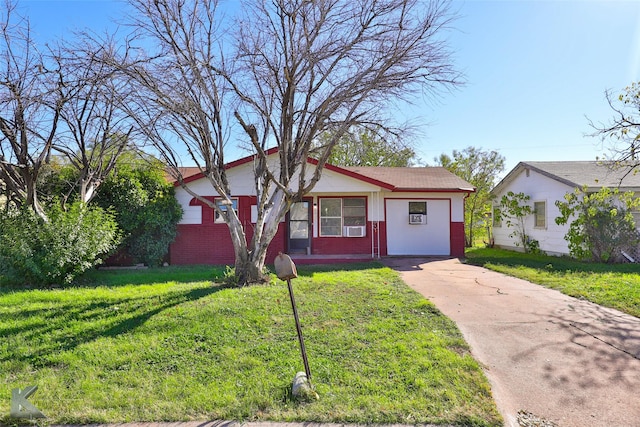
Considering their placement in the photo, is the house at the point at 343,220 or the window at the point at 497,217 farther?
the window at the point at 497,217

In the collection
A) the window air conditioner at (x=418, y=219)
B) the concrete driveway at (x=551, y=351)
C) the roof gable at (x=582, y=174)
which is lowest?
the concrete driveway at (x=551, y=351)

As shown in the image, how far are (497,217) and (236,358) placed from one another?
50.1 ft

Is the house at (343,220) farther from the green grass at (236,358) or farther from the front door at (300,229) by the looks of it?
the green grass at (236,358)

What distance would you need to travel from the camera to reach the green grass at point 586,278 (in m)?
6.38

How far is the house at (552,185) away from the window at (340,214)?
6531 mm

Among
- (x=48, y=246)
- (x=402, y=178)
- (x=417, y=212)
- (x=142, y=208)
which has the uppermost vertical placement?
(x=402, y=178)

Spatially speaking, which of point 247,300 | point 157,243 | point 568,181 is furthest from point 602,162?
point 157,243

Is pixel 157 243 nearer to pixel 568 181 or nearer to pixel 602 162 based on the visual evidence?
pixel 602 162

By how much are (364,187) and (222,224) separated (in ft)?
15.6

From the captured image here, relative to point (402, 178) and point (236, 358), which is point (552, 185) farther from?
point (236, 358)

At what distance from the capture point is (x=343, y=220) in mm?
12695

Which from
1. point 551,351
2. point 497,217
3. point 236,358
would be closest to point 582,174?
point 497,217

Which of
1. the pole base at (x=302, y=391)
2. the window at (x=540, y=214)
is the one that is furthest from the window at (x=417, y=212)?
the pole base at (x=302, y=391)

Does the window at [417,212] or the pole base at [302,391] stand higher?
the window at [417,212]
